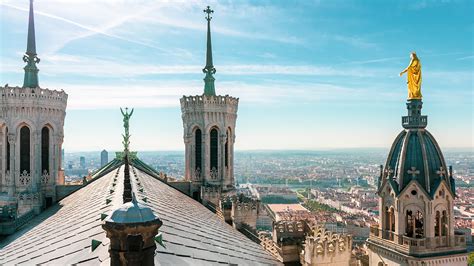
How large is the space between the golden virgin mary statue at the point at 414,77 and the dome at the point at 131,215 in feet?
70.5

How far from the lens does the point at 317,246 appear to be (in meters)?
20.9

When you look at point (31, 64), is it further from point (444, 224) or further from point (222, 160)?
point (444, 224)

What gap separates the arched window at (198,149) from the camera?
46.6 metres

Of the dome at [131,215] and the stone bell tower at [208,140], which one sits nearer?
the dome at [131,215]

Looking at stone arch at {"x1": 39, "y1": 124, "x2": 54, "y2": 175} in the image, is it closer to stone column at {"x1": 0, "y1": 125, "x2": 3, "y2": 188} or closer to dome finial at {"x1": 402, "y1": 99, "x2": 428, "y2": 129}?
stone column at {"x1": 0, "y1": 125, "x2": 3, "y2": 188}

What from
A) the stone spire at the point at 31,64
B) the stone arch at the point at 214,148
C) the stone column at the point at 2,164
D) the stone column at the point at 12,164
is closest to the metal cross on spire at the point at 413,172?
the stone arch at the point at 214,148

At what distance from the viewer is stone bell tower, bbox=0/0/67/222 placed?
41.2 metres

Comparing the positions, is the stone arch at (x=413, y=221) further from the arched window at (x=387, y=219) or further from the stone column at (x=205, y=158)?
the stone column at (x=205, y=158)

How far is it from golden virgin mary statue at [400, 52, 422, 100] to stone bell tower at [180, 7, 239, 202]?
23370 millimetres

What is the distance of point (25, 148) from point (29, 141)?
2.83 feet

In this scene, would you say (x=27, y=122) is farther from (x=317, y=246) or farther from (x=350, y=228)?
(x=350, y=228)

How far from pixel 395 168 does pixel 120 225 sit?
19.7 m

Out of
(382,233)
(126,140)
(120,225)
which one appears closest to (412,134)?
(382,233)

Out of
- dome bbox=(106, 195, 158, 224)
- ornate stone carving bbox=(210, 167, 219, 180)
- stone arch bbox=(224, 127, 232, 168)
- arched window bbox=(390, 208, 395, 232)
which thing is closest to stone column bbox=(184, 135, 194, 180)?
ornate stone carving bbox=(210, 167, 219, 180)
